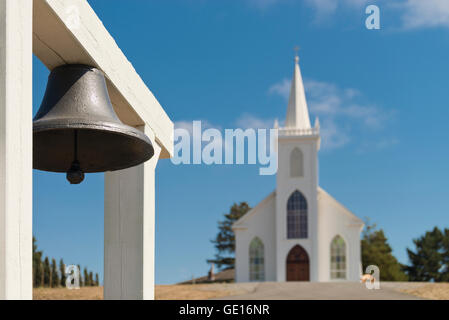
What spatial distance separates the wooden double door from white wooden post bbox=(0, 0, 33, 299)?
114 ft

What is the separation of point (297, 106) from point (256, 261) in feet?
30.5

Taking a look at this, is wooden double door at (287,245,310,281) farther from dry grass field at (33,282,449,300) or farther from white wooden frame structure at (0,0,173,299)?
white wooden frame structure at (0,0,173,299)

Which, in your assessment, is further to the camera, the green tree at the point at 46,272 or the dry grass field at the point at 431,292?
the green tree at the point at 46,272

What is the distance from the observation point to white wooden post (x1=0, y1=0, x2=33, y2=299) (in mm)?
2857

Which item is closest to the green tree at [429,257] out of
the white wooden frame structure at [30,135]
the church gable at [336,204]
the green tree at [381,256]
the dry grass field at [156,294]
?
the green tree at [381,256]

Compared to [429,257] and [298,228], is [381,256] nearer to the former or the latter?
[429,257]

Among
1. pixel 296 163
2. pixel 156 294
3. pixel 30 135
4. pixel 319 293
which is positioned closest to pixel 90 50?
pixel 30 135

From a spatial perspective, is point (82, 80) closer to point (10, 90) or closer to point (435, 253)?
point (10, 90)

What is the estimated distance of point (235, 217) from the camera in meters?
61.0

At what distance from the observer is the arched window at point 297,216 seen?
37.5 m

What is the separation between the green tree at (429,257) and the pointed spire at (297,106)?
16399 mm

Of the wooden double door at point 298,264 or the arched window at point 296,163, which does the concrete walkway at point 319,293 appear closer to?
the wooden double door at point 298,264

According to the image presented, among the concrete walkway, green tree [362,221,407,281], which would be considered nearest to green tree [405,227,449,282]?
green tree [362,221,407,281]
